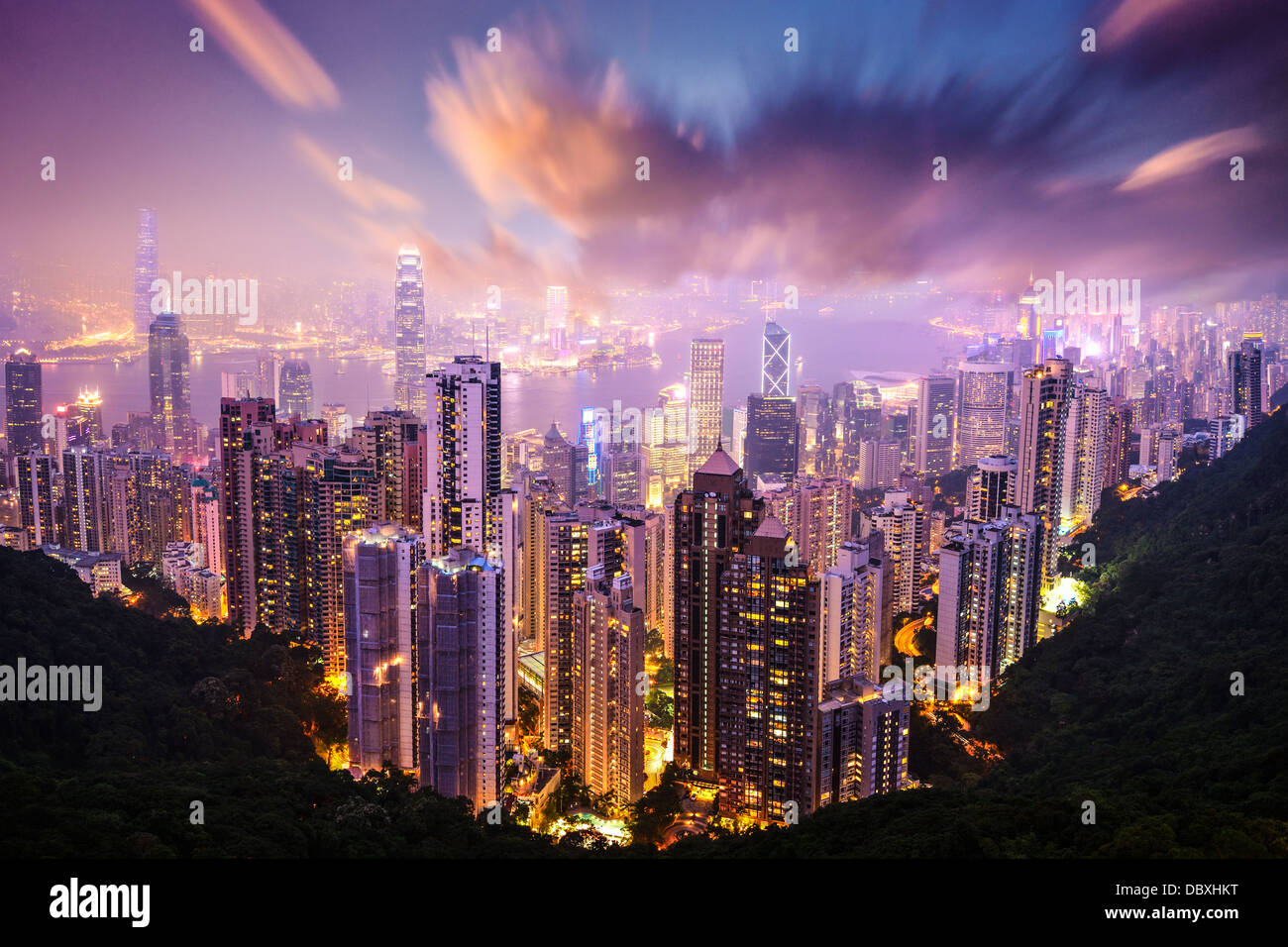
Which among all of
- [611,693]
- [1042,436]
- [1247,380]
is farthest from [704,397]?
[611,693]

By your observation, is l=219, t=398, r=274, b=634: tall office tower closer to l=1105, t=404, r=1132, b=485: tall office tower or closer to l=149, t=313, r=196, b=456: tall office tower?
l=149, t=313, r=196, b=456: tall office tower

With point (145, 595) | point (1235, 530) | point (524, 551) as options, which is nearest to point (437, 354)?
point (524, 551)

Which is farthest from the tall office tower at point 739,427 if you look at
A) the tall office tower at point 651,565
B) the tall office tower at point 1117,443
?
the tall office tower at point 1117,443

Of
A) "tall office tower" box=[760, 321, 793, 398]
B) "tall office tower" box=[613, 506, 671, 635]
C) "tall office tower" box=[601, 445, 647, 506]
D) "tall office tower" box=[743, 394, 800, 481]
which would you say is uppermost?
"tall office tower" box=[760, 321, 793, 398]

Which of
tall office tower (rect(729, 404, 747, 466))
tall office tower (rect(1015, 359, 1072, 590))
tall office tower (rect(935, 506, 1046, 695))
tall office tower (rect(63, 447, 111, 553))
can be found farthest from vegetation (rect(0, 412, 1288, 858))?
tall office tower (rect(729, 404, 747, 466))

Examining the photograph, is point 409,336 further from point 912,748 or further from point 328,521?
point 912,748

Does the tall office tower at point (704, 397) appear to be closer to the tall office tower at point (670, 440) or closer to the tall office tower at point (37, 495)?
the tall office tower at point (670, 440)
